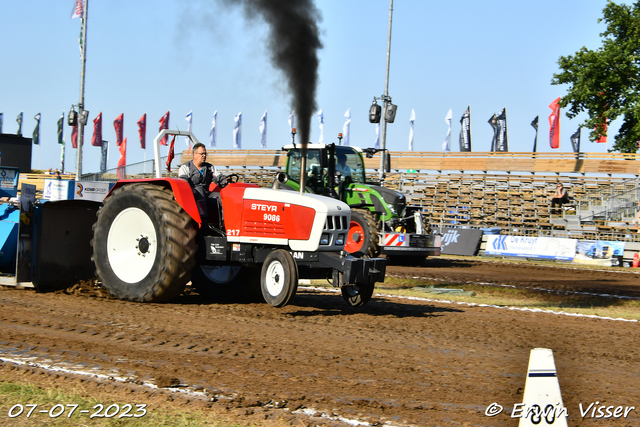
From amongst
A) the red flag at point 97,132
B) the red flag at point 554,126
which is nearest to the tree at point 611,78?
the red flag at point 554,126

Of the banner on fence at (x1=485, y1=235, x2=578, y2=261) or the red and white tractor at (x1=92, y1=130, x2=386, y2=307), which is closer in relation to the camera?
the red and white tractor at (x1=92, y1=130, x2=386, y2=307)

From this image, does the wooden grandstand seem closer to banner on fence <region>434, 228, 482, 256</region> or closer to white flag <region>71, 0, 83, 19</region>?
banner on fence <region>434, 228, 482, 256</region>

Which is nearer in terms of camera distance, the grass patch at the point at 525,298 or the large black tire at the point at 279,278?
the large black tire at the point at 279,278

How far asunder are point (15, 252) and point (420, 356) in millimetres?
6299

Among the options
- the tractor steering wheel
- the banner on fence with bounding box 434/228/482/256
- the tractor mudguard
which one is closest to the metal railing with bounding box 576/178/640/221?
the banner on fence with bounding box 434/228/482/256

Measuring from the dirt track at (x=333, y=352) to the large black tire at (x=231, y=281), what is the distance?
32 centimetres

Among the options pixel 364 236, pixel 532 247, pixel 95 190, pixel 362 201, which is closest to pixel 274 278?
pixel 364 236

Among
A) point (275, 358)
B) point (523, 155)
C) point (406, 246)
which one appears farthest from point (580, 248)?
point (275, 358)

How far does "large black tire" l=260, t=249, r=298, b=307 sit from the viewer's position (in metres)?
7.44

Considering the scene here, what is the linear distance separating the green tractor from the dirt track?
220 inches

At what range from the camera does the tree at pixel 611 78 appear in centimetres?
3034

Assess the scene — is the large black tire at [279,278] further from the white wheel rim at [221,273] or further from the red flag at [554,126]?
the red flag at [554,126]

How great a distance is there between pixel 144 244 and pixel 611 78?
90.0 feet

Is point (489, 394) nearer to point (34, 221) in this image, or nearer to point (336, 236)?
point (336, 236)
